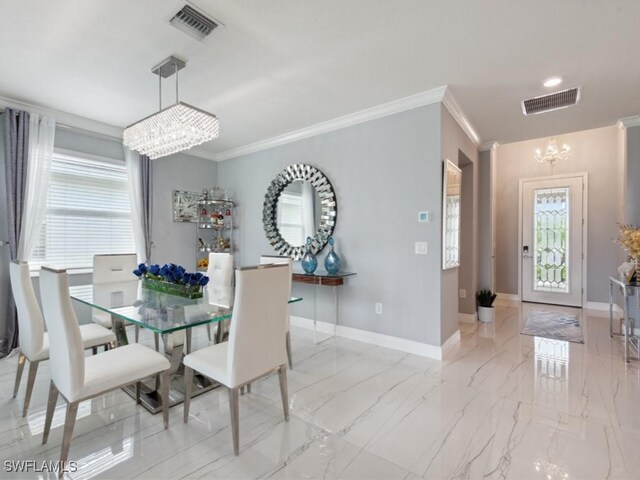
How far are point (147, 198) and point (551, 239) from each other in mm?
6552

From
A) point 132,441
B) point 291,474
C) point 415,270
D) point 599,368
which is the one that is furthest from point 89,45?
point 599,368

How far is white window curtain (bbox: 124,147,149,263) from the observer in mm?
4219

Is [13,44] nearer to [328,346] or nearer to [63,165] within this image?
[63,165]

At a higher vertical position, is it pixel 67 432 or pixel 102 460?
pixel 67 432

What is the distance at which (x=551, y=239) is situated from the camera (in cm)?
555

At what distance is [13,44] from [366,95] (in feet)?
9.34

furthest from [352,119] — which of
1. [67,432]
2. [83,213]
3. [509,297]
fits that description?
[509,297]

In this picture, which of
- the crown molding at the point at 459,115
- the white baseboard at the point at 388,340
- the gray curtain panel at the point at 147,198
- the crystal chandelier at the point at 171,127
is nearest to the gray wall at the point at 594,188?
the crown molding at the point at 459,115

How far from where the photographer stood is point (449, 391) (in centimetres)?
248

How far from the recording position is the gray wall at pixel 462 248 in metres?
3.24

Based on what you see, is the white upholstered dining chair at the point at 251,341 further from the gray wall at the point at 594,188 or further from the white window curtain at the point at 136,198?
the gray wall at the point at 594,188

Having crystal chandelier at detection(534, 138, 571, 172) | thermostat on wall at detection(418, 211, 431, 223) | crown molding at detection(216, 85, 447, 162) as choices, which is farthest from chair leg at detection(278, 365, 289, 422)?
crystal chandelier at detection(534, 138, 571, 172)

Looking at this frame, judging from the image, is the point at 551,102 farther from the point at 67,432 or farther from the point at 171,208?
the point at 171,208

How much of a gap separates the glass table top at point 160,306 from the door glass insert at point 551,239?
17.0 feet
